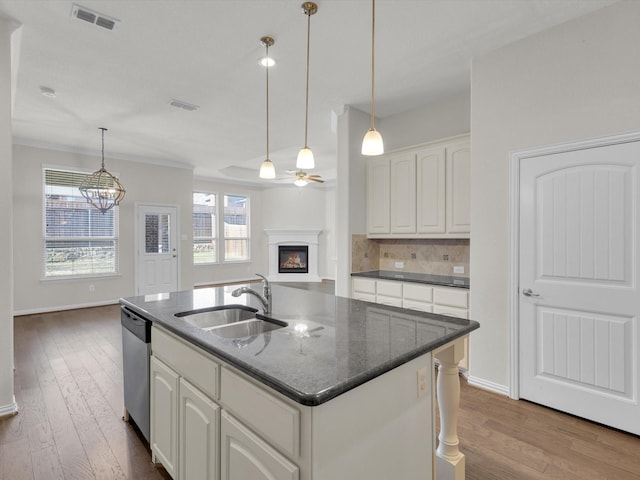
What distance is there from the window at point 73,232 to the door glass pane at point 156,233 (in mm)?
570

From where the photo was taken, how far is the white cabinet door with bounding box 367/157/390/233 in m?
4.06

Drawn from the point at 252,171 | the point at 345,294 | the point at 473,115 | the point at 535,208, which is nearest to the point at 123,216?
the point at 252,171

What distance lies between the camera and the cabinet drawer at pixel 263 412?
1.02 meters

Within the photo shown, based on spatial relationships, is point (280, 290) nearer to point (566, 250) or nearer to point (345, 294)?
point (345, 294)

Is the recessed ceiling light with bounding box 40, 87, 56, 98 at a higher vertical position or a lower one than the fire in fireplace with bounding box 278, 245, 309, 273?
higher

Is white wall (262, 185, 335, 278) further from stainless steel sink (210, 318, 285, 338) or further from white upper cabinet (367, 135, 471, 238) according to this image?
stainless steel sink (210, 318, 285, 338)

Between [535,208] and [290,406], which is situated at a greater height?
[535,208]

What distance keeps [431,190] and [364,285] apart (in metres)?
1.32

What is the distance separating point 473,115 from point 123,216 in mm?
6373

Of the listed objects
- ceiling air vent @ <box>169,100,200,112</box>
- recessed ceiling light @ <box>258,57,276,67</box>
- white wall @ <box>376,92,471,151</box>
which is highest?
ceiling air vent @ <box>169,100,200,112</box>

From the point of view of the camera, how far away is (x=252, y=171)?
8789 millimetres

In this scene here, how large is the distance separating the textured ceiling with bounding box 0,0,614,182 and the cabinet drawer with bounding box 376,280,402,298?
213 centimetres

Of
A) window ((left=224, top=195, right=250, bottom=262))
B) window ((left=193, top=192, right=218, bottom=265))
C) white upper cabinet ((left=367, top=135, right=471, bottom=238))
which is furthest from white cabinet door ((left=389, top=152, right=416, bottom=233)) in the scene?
window ((left=224, top=195, right=250, bottom=262))

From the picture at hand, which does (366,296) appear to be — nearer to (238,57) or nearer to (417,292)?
(417,292)
